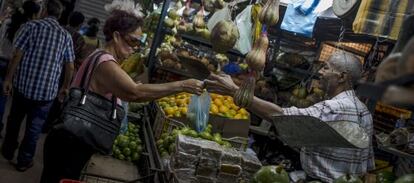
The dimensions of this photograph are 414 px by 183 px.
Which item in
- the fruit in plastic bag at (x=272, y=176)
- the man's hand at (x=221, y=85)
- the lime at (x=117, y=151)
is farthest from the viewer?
the lime at (x=117, y=151)

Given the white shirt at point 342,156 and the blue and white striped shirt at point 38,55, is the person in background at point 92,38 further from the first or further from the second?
the white shirt at point 342,156

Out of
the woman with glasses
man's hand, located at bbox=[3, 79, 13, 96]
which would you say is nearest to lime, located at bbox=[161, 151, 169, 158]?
the woman with glasses

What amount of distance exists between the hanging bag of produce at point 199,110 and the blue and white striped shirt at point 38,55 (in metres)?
2.08

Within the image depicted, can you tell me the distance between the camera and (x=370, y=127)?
12.2 feet

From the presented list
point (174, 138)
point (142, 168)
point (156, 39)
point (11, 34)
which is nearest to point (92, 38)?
point (156, 39)

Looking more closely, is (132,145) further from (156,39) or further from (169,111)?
(156,39)

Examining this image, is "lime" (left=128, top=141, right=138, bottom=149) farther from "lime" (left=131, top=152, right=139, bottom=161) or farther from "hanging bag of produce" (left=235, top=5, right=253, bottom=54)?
"hanging bag of produce" (left=235, top=5, right=253, bottom=54)

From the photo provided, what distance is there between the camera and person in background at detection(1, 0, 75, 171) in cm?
517

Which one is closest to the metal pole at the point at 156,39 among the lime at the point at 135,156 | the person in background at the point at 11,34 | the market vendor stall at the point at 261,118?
the market vendor stall at the point at 261,118

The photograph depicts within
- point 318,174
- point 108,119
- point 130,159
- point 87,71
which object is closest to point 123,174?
point 130,159

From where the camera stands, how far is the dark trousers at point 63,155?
3.24m

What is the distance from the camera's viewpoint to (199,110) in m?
3.95

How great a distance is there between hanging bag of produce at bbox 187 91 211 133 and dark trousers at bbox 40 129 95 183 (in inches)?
39.6

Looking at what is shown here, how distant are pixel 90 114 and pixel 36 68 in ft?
7.62
